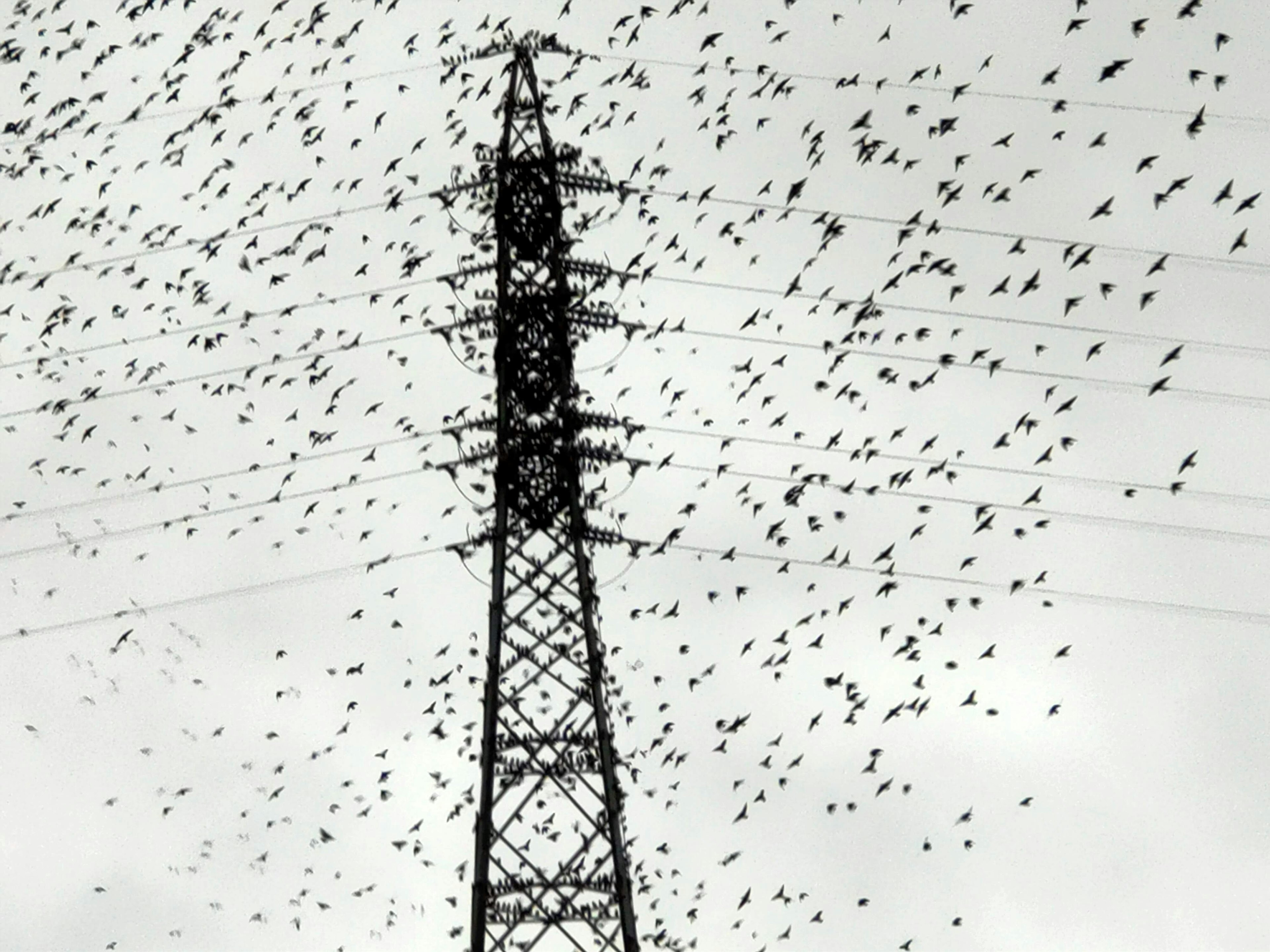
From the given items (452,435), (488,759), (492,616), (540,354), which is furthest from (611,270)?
(488,759)

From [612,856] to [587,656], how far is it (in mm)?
2954

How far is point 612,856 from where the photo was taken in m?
28.5

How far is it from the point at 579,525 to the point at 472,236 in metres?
5.24

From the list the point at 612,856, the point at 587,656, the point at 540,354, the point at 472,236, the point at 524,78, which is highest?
the point at 524,78

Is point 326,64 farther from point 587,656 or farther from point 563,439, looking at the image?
point 587,656

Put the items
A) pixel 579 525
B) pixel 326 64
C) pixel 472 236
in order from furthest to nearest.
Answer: pixel 326 64 < pixel 472 236 < pixel 579 525

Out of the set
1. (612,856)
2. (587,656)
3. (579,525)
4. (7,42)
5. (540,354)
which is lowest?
(612,856)

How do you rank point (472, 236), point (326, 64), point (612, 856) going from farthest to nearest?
point (326, 64) < point (472, 236) < point (612, 856)

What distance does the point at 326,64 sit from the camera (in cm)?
3616

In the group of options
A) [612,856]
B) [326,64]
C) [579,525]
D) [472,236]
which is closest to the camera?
[612,856]

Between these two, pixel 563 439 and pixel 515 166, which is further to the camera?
pixel 515 166

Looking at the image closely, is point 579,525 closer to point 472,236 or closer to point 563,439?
point 563,439

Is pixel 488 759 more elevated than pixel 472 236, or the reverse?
pixel 472 236

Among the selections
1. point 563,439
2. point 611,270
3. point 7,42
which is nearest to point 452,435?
point 563,439
